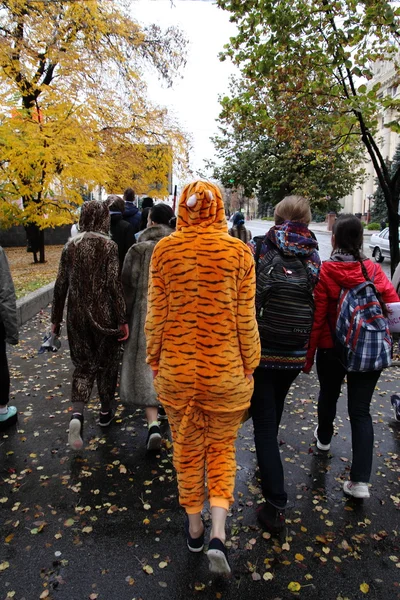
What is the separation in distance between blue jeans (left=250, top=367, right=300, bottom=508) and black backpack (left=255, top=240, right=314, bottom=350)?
208 mm

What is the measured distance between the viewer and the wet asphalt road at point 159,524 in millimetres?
2371

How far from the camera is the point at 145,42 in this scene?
16.4 m

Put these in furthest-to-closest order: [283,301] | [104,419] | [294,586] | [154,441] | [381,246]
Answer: [381,246] < [104,419] < [154,441] < [283,301] < [294,586]

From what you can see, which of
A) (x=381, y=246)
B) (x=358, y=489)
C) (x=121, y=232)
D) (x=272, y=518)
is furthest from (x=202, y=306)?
(x=381, y=246)

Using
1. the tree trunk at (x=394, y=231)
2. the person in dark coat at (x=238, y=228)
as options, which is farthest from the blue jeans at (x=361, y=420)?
the tree trunk at (x=394, y=231)

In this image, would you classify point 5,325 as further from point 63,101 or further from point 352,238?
point 63,101

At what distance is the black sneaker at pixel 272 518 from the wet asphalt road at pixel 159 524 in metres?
0.06

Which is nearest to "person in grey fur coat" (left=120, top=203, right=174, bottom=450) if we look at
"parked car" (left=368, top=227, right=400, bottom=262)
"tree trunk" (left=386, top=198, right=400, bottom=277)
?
"tree trunk" (left=386, top=198, right=400, bottom=277)

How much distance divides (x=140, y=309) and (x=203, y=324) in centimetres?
176

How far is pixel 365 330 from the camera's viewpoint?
2943mm

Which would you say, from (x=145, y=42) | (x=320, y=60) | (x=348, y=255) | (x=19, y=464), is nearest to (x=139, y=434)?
(x=19, y=464)

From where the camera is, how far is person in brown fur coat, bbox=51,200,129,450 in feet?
12.0

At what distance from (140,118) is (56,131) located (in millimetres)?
5287

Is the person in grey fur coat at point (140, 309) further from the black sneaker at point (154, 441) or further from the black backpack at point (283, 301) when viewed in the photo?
the black backpack at point (283, 301)
